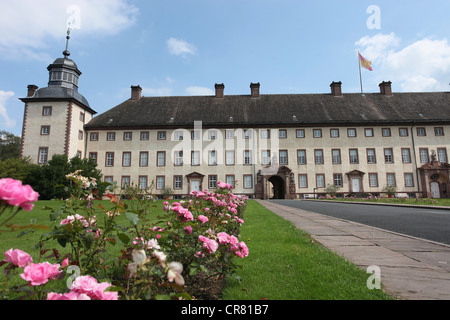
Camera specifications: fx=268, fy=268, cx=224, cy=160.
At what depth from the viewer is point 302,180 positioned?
31922mm

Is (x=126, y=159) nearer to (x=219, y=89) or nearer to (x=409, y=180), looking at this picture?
(x=219, y=89)

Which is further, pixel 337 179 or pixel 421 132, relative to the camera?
pixel 421 132

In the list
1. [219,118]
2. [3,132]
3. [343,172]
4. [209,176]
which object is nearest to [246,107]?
[219,118]

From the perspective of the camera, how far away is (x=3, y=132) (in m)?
54.0

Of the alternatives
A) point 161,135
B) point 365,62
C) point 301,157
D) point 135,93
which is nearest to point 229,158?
point 301,157

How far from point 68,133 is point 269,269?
32284mm

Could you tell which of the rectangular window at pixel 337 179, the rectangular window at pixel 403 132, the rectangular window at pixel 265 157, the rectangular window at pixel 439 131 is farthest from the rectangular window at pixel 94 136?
the rectangular window at pixel 439 131

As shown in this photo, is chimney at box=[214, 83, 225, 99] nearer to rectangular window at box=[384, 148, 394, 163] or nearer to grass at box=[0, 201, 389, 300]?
rectangular window at box=[384, 148, 394, 163]

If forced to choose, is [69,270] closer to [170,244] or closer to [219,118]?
[170,244]

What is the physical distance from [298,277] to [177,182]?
2991cm

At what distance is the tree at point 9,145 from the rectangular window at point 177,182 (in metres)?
36.5

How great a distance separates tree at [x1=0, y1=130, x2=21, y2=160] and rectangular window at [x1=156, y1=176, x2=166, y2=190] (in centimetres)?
3466

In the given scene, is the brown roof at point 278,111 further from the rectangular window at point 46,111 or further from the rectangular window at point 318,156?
the rectangular window at point 46,111

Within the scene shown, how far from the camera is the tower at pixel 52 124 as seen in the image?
29.8 meters
